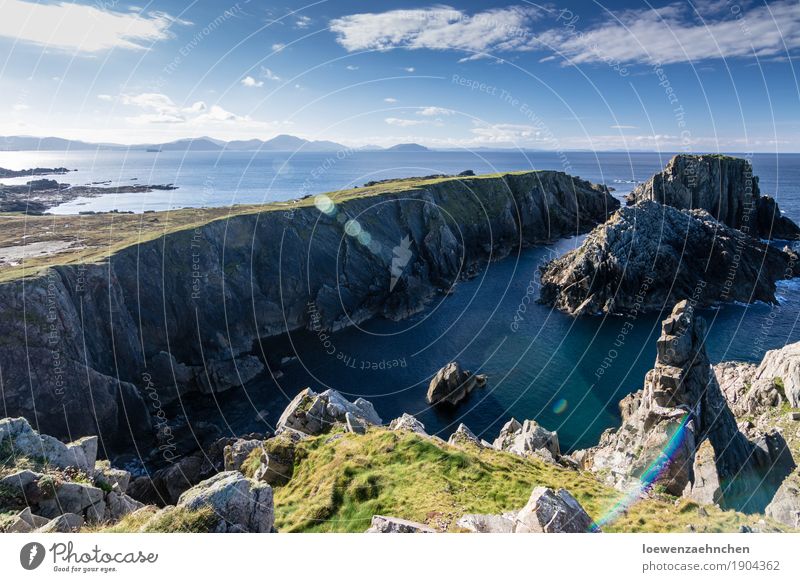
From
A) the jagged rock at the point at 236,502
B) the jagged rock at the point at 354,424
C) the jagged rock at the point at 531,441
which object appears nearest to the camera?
the jagged rock at the point at 236,502

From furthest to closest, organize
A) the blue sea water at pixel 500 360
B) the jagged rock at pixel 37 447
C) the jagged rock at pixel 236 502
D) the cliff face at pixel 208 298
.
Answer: the blue sea water at pixel 500 360
the cliff face at pixel 208 298
the jagged rock at pixel 37 447
the jagged rock at pixel 236 502

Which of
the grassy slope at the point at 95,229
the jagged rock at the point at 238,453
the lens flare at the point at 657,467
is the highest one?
the grassy slope at the point at 95,229

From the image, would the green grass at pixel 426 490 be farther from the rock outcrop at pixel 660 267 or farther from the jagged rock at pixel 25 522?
the rock outcrop at pixel 660 267

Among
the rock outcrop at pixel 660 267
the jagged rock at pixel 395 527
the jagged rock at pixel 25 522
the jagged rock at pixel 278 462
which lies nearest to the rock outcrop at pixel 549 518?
the jagged rock at pixel 395 527

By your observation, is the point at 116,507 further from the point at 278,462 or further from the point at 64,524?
the point at 278,462

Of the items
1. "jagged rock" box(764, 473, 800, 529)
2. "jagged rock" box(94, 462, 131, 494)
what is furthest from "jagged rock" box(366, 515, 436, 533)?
"jagged rock" box(764, 473, 800, 529)

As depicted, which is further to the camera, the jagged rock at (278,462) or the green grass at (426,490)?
the jagged rock at (278,462)
